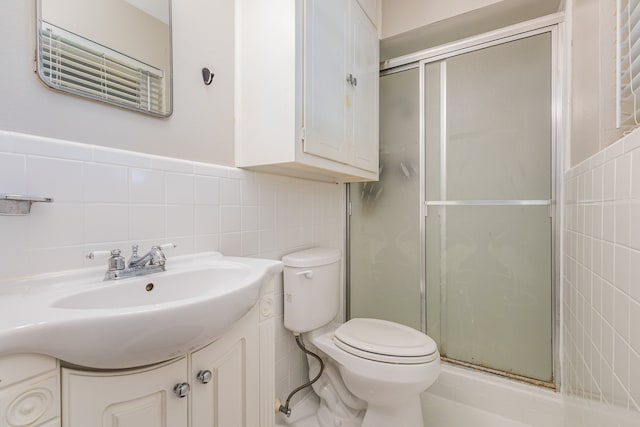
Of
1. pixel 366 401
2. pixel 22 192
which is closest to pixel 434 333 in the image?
pixel 366 401

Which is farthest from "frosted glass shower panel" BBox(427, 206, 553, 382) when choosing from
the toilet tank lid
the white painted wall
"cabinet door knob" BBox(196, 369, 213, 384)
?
"cabinet door knob" BBox(196, 369, 213, 384)

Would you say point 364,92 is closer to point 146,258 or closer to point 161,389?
point 146,258

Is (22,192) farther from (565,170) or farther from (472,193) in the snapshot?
(565,170)

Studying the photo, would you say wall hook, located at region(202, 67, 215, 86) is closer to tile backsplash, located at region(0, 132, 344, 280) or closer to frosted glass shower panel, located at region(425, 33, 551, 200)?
tile backsplash, located at region(0, 132, 344, 280)

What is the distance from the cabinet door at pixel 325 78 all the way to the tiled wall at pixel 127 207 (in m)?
0.30

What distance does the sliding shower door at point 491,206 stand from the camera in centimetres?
148

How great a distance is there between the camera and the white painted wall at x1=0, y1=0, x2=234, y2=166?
0.66 m

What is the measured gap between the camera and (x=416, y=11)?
1618 millimetres

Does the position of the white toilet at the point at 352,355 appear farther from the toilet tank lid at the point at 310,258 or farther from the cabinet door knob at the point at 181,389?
the cabinet door knob at the point at 181,389

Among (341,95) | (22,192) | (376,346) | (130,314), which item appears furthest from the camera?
(341,95)

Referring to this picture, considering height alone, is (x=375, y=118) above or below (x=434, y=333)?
above

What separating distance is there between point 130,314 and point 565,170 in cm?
178

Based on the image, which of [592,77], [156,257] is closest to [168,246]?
[156,257]

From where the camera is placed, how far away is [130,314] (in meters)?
0.45
